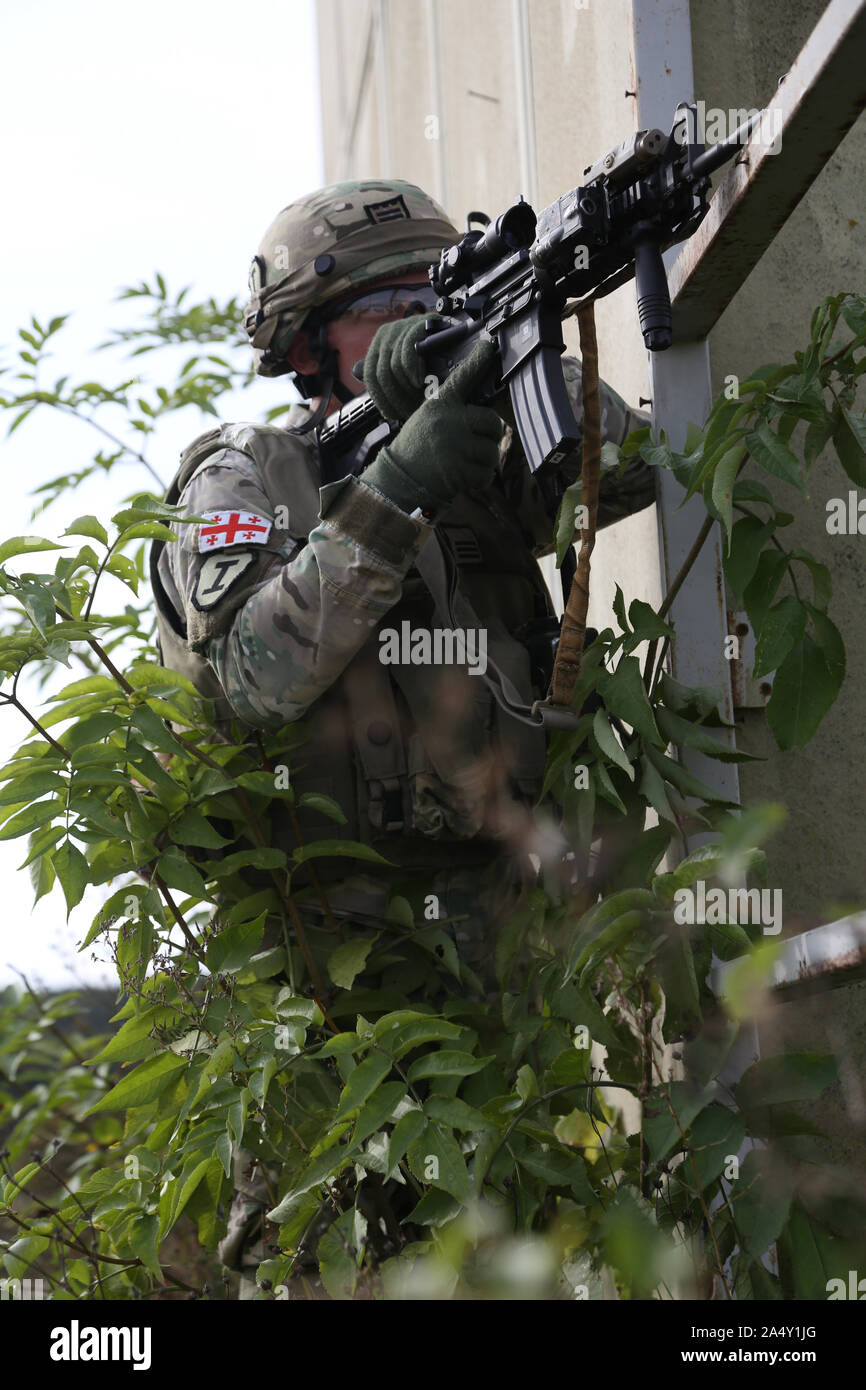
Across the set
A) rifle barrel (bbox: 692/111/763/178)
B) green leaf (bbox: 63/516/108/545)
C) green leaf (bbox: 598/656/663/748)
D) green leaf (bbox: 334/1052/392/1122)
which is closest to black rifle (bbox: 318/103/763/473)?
rifle barrel (bbox: 692/111/763/178)

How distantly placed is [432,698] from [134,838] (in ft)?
1.67

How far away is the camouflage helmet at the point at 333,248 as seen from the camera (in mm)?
2242

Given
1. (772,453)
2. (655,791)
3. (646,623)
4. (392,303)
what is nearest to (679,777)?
(655,791)

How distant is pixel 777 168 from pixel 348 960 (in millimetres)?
1126

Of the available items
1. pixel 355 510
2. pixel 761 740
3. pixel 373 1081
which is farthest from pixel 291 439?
pixel 373 1081

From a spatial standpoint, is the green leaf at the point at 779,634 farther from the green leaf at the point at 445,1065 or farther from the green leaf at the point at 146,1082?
the green leaf at the point at 146,1082

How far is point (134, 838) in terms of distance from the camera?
1.77m

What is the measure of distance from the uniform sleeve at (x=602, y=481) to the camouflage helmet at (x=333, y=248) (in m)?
0.33

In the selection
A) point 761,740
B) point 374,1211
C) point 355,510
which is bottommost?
point 374,1211

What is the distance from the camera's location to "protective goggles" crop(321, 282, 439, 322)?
2.26 m

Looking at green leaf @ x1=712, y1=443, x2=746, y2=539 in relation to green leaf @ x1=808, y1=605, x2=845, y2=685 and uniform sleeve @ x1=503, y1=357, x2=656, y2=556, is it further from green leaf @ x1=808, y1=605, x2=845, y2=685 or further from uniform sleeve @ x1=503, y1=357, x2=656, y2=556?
uniform sleeve @ x1=503, y1=357, x2=656, y2=556

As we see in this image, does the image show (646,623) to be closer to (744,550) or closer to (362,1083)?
(744,550)
